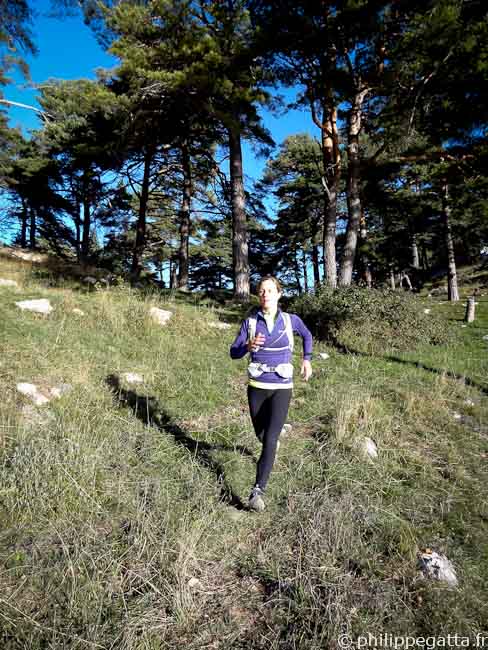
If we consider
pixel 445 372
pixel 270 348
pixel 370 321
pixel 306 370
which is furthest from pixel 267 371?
pixel 370 321

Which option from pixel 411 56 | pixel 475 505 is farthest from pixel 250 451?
pixel 411 56

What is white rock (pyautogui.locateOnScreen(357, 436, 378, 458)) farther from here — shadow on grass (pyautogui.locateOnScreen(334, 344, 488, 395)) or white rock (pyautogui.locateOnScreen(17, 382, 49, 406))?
white rock (pyautogui.locateOnScreen(17, 382, 49, 406))

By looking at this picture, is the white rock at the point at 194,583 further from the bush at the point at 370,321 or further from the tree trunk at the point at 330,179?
the tree trunk at the point at 330,179

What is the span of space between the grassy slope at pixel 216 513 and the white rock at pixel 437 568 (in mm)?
73

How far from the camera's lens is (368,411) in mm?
4488

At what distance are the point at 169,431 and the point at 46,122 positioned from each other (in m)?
9.53

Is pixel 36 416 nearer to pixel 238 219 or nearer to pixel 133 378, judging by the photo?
pixel 133 378

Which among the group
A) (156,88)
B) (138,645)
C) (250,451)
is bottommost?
(138,645)

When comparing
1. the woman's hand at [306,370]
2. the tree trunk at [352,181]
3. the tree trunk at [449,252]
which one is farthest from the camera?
the tree trunk at [449,252]

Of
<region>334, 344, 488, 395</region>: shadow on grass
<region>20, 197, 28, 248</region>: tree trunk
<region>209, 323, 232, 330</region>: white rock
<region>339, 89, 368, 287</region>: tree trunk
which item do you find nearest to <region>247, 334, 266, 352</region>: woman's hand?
<region>334, 344, 488, 395</region>: shadow on grass

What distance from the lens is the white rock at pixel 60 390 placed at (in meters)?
4.18

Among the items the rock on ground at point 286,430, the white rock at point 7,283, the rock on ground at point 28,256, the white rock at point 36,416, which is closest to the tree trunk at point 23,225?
the rock on ground at point 28,256

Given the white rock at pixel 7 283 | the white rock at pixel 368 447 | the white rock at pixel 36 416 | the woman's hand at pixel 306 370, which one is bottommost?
the white rock at pixel 368 447

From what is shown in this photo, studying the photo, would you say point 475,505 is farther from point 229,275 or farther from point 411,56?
point 229,275
